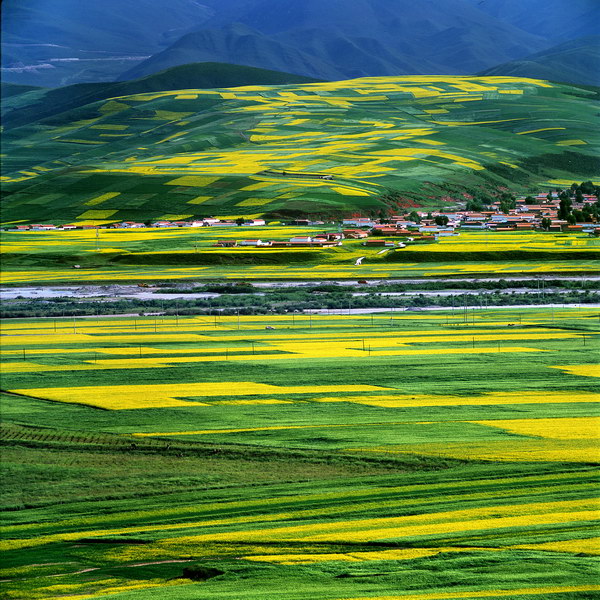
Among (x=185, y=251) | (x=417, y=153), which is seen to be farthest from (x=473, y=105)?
(x=185, y=251)

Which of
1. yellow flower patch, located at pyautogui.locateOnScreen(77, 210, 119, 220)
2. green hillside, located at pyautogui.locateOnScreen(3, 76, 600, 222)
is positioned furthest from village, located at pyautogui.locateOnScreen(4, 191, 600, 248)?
green hillside, located at pyautogui.locateOnScreen(3, 76, 600, 222)

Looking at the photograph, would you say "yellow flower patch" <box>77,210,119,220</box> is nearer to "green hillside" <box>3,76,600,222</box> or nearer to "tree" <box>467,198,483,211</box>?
"green hillside" <box>3,76,600,222</box>

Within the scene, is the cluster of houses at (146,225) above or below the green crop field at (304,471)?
above

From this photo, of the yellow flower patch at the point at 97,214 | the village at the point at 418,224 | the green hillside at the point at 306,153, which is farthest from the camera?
the green hillside at the point at 306,153

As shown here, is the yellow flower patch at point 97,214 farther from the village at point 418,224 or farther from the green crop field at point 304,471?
the green crop field at point 304,471

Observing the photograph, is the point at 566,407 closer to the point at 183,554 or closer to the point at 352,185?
the point at 183,554

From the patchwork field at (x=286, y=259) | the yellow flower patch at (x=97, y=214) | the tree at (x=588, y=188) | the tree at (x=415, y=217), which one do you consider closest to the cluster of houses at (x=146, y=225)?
the yellow flower patch at (x=97, y=214)
